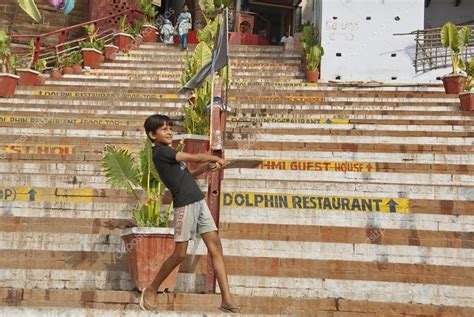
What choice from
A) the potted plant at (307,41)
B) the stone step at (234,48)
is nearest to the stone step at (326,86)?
the potted plant at (307,41)

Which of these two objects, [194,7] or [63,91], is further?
[194,7]

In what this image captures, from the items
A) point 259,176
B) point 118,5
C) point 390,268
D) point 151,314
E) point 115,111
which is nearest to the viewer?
point 151,314

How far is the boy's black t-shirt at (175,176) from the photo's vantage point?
4738mm

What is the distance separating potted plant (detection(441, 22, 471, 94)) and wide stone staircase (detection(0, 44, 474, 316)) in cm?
275

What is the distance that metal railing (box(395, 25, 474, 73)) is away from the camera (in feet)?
50.5

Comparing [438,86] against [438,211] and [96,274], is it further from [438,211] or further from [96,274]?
[96,274]

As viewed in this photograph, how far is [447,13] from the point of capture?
2105cm

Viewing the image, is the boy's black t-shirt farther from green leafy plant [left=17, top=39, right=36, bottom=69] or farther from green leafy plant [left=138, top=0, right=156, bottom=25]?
green leafy plant [left=138, top=0, right=156, bottom=25]

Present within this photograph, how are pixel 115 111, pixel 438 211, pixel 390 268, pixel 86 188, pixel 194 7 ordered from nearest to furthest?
pixel 390 268 < pixel 438 211 < pixel 86 188 < pixel 115 111 < pixel 194 7

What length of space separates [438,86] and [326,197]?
8.41 metres

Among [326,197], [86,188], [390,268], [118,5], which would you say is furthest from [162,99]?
[118,5]

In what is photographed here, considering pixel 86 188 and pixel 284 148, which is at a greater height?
pixel 284 148

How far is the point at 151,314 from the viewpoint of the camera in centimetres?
465

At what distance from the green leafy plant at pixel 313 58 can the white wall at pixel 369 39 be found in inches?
41.0
